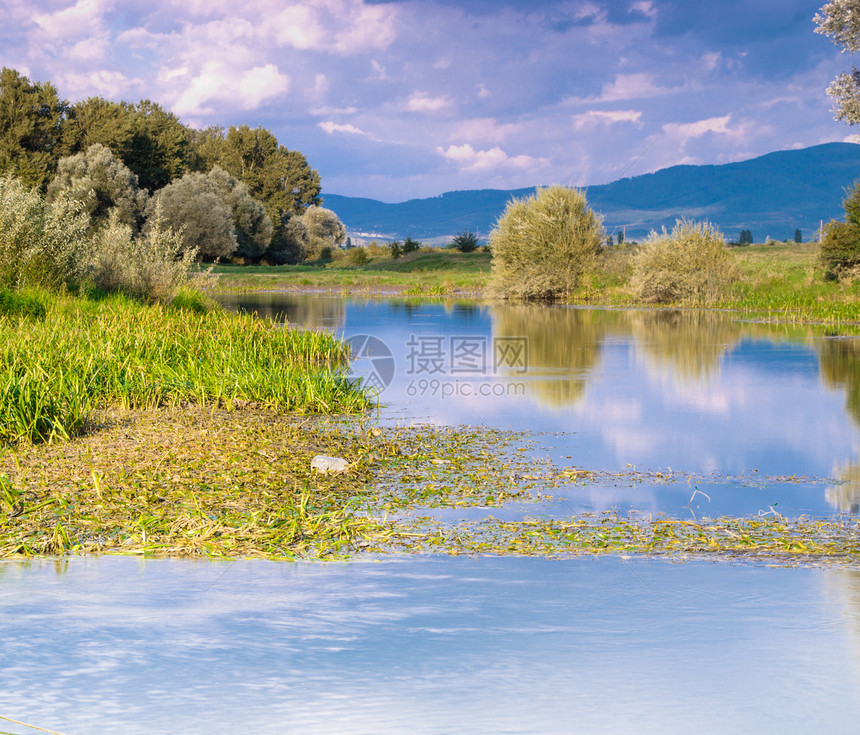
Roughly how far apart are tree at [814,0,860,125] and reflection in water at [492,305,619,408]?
286 inches

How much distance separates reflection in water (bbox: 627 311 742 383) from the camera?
45.8 feet

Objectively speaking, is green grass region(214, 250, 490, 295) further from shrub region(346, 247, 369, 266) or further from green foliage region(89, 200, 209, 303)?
green foliage region(89, 200, 209, 303)

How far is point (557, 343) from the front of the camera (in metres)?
18.0

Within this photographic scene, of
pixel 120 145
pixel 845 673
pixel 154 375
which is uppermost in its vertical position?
pixel 120 145

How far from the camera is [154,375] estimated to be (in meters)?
9.82

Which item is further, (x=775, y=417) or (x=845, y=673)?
(x=775, y=417)

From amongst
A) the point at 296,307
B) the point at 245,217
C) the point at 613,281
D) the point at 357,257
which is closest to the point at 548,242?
the point at 613,281

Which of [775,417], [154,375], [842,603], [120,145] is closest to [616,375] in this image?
[775,417]

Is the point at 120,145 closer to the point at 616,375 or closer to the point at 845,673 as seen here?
the point at 616,375

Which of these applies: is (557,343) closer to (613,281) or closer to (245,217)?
(613,281)

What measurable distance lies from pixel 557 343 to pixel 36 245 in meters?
9.52

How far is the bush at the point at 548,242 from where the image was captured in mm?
32469

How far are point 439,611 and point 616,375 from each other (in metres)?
9.70

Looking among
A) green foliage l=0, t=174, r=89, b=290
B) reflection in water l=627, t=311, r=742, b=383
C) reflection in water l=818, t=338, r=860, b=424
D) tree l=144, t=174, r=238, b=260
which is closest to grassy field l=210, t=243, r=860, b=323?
reflection in water l=627, t=311, r=742, b=383
